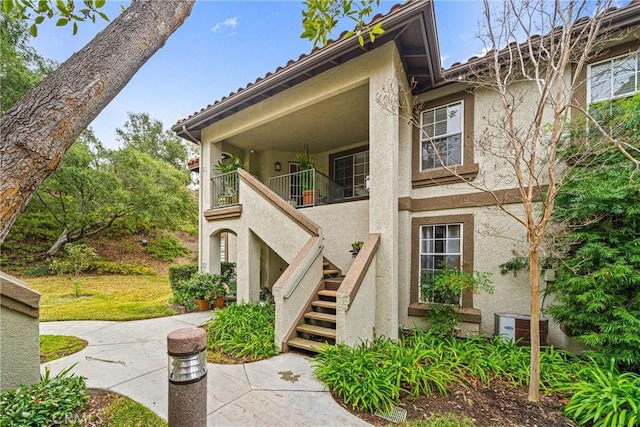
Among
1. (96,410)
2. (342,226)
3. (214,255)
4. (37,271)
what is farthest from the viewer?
(37,271)

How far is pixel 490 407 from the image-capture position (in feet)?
12.7

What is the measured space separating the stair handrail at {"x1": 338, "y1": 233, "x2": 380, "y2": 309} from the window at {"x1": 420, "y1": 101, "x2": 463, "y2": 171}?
269 cm

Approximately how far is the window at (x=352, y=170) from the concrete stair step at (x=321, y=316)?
5215mm

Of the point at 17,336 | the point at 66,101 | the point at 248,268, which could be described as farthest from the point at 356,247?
the point at 66,101

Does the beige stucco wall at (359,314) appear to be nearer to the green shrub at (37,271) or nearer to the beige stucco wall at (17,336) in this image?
the beige stucco wall at (17,336)

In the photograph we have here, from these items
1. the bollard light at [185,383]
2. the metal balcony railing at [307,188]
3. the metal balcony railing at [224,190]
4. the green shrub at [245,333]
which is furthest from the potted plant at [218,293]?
the bollard light at [185,383]

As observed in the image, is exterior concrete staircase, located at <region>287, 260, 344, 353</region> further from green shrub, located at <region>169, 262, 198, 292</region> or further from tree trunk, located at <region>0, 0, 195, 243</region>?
green shrub, located at <region>169, 262, 198, 292</region>

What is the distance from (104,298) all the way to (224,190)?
648 centimetres

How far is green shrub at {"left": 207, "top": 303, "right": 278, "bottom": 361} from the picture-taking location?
5.32 m

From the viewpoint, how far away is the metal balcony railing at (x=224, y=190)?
9.27m

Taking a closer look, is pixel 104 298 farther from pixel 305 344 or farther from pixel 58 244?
pixel 305 344

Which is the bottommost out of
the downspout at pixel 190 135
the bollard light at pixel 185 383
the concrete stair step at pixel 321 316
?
A: the concrete stair step at pixel 321 316

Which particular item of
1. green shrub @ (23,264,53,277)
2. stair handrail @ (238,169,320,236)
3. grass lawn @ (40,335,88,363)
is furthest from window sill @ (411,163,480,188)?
green shrub @ (23,264,53,277)

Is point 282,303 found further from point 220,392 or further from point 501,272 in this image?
point 501,272
